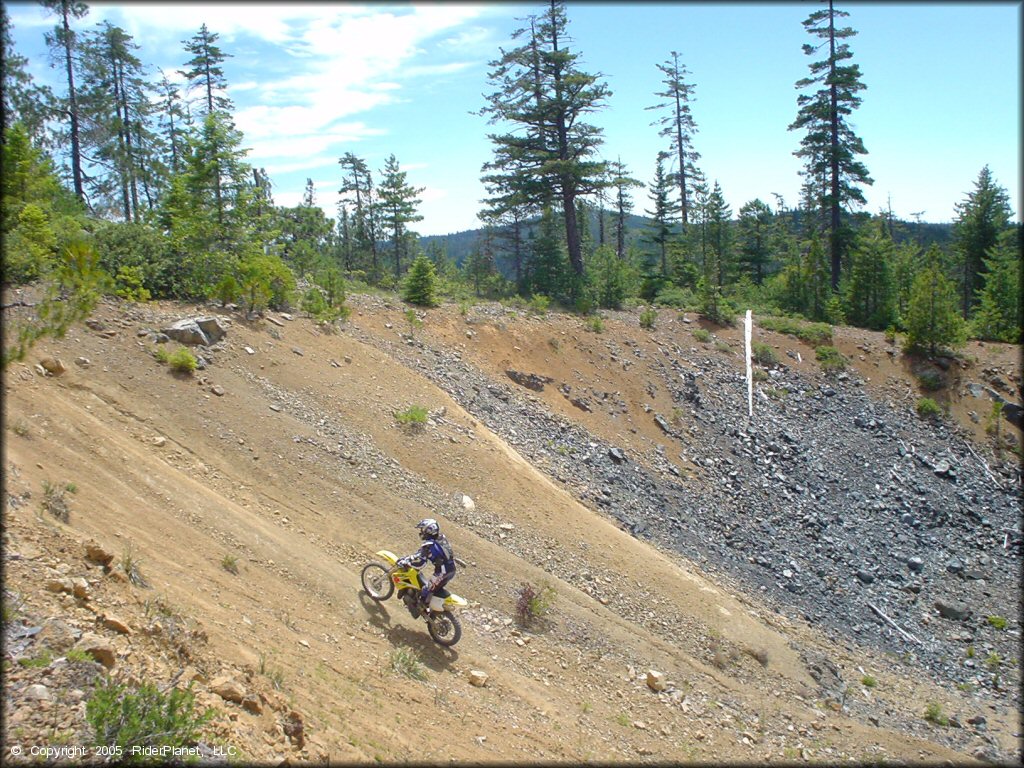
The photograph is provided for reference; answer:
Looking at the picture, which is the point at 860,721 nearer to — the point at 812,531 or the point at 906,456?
the point at 812,531

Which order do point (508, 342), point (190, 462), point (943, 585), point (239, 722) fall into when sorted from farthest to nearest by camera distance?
point (508, 342) < point (943, 585) < point (190, 462) < point (239, 722)

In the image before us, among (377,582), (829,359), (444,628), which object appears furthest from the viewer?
(829,359)

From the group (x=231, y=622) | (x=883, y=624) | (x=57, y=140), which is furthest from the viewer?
(x=57, y=140)

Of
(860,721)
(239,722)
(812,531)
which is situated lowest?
(860,721)

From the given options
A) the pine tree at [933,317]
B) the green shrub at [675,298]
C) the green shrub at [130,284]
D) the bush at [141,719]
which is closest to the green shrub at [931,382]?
the pine tree at [933,317]

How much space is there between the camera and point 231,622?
6.96 meters

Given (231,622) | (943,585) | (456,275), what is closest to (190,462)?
(231,622)

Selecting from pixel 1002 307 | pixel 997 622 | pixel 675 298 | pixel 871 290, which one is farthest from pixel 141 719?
pixel 1002 307

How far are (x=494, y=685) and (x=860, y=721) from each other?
6503mm

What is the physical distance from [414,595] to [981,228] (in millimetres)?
43528

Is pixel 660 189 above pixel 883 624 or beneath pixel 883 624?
above

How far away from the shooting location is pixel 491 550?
36.1 feet

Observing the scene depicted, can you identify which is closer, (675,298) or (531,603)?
(531,603)

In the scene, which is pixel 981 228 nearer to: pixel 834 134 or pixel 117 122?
pixel 834 134
